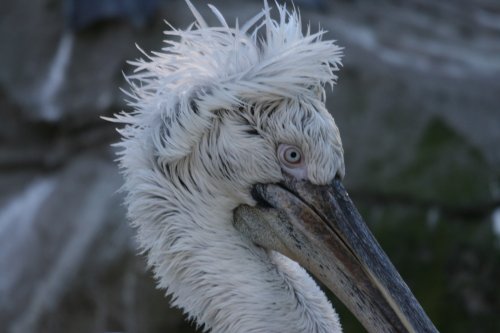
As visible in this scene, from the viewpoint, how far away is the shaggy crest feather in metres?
3.00

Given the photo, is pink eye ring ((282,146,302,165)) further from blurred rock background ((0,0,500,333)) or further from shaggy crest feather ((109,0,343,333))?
blurred rock background ((0,0,500,333))

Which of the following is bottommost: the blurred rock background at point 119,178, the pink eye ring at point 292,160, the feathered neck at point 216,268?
the feathered neck at point 216,268

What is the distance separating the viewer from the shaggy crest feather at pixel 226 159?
118 inches

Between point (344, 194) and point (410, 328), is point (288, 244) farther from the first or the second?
point (410, 328)

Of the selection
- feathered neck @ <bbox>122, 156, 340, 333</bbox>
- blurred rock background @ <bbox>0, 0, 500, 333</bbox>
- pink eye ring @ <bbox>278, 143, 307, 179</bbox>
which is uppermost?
blurred rock background @ <bbox>0, 0, 500, 333</bbox>

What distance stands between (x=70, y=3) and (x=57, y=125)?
3.18 ft

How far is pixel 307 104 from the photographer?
3.01 m

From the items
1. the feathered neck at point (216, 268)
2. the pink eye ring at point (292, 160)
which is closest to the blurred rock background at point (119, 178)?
the feathered neck at point (216, 268)

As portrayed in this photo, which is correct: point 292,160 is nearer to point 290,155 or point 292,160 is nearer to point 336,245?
point 290,155

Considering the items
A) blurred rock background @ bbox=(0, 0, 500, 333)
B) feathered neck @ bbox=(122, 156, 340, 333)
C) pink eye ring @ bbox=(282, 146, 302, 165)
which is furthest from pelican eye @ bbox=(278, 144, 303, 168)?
blurred rock background @ bbox=(0, 0, 500, 333)

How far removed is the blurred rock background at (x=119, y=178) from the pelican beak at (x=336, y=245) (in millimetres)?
3764

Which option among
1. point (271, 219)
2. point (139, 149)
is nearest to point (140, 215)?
point (139, 149)

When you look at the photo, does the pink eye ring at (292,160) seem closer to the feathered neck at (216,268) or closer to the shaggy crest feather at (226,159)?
the shaggy crest feather at (226,159)

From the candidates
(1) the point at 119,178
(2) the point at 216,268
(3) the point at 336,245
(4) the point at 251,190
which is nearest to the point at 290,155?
(4) the point at 251,190
